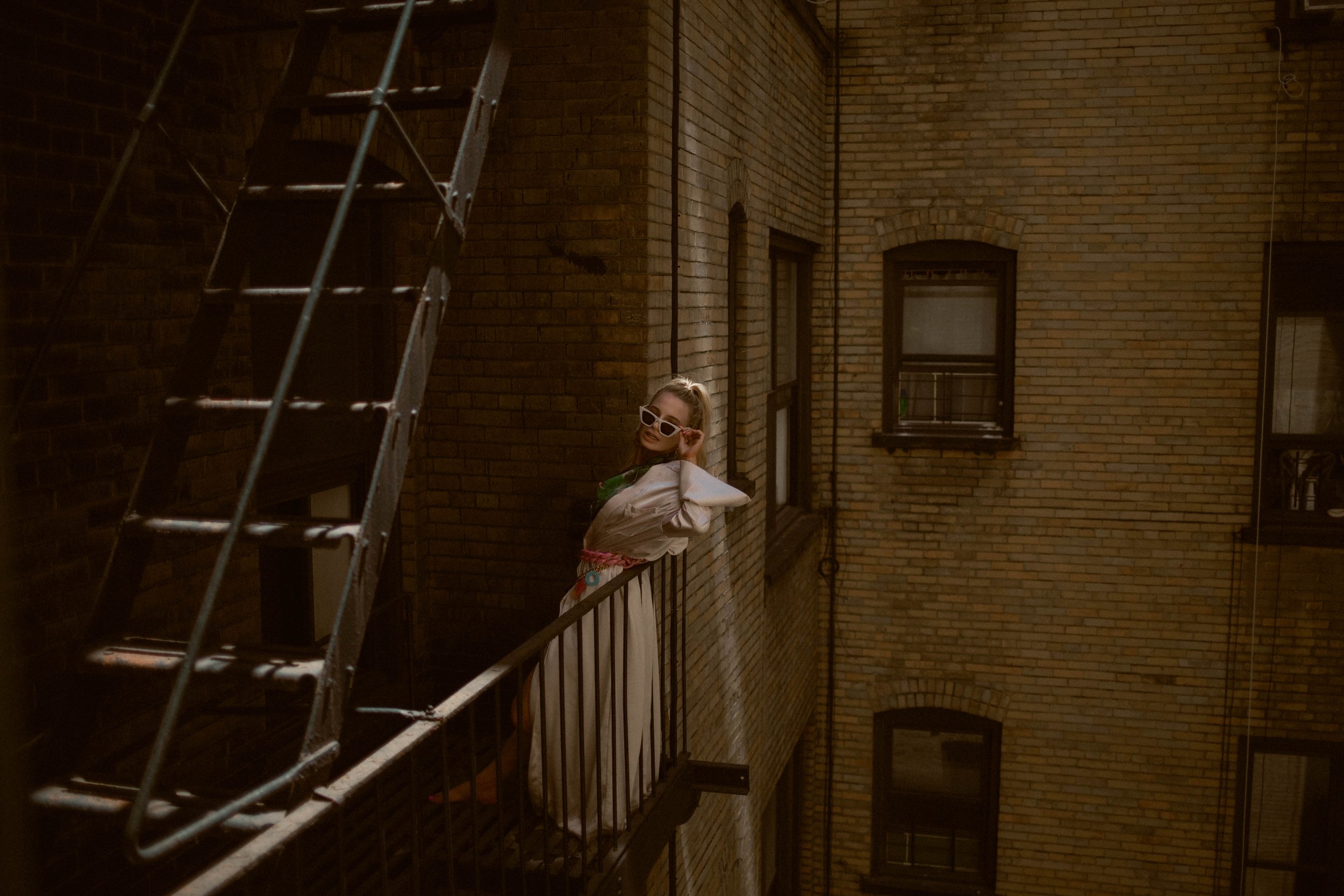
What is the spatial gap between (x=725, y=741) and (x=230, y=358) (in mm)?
4073

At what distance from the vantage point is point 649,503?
4203 millimetres

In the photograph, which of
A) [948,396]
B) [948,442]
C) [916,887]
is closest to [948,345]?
[948,396]

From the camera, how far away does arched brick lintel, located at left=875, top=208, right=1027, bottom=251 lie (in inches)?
369

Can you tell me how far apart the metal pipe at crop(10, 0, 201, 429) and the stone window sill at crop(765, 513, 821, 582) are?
5.53 meters

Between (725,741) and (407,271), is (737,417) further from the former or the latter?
(407,271)

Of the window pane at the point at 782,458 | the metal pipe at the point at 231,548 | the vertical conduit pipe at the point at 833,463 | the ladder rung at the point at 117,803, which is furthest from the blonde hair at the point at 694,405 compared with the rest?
the vertical conduit pipe at the point at 833,463

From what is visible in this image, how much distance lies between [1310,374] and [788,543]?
16.0 feet

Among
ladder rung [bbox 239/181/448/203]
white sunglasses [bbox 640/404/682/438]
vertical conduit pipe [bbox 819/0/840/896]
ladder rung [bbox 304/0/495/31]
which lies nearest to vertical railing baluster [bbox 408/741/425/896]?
ladder rung [bbox 239/181/448/203]

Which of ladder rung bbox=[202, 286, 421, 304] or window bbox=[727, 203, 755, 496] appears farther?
window bbox=[727, 203, 755, 496]

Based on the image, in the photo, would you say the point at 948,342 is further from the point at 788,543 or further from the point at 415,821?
the point at 415,821

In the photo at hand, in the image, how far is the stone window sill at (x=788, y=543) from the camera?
25.8 ft

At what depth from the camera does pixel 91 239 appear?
2.69m

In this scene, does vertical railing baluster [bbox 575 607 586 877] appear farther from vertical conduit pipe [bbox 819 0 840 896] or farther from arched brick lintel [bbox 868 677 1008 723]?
arched brick lintel [bbox 868 677 1008 723]

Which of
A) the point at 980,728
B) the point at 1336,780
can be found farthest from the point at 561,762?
the point at 1336,780
